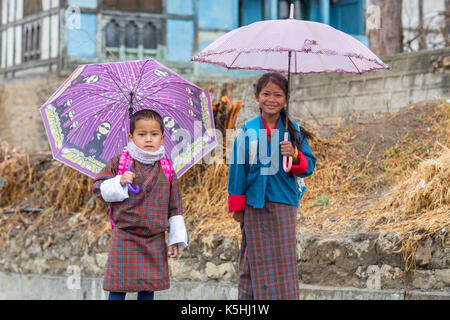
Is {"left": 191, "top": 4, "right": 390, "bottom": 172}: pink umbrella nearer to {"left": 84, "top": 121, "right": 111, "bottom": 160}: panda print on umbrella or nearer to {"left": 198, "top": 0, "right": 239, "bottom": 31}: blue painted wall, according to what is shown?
{"left": 84, "top": 121, "right": 111, "bottom": 160}: panda print on umbrella

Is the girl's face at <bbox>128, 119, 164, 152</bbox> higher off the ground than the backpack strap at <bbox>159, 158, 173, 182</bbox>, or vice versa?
the girl's face at <bbox>128, 119, 164, 152</bbox>

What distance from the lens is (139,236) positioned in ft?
14.3

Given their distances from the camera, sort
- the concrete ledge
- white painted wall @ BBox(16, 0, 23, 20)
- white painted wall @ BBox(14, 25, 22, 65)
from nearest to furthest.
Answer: the concrete ledge
white painted wall @ BBox(14, 25, 22, 65)
white painted wall @ BBox(16, 0, 23, 20)

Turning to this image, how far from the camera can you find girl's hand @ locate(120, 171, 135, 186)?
4203mm

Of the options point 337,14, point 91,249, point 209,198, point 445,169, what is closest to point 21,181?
point 91,249

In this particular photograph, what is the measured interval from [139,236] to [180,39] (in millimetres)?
10297

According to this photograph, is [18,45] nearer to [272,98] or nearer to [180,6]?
[180,6]

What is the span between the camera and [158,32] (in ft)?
46.4

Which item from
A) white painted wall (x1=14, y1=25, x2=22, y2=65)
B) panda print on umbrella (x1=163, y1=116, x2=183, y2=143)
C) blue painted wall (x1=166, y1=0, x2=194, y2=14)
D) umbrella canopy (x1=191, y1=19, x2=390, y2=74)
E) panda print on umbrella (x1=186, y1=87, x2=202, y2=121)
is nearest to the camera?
umbrella canopy (x1=191, y1=19, x2=390, y2=74)

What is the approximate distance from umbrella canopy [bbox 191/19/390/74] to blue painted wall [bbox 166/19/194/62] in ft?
30.3

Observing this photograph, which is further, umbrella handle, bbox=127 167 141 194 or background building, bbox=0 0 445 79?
background building, bbox=0 0 445 79

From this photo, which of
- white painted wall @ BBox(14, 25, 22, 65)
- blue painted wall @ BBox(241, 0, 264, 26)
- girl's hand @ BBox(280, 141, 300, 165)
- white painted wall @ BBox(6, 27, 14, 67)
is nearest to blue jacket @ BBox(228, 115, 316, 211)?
girl's hand @ BBox(280, 141, 300, 165)

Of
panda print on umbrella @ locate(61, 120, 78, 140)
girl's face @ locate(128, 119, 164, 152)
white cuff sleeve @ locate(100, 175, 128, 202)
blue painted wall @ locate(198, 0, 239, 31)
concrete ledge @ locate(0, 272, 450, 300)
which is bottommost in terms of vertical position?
concrete ledge @ locate(0, 272, 450, 300)
